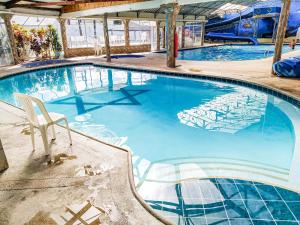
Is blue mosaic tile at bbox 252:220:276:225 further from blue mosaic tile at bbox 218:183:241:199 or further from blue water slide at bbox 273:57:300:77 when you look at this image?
blue water slide at bbox 273:57:300:77

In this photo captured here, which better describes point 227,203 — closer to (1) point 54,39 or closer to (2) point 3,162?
(2) point 3,162

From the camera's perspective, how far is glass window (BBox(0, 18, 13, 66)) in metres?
11.3

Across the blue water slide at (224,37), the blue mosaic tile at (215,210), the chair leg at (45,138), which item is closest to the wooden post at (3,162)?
the chair leg at (45,138)

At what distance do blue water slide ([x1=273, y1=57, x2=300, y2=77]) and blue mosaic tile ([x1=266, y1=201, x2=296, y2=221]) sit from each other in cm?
597

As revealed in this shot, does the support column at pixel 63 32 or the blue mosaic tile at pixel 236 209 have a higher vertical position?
the support column at pixel 63 32

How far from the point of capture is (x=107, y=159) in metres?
2.73

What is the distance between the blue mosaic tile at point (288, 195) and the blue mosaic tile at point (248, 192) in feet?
0.93

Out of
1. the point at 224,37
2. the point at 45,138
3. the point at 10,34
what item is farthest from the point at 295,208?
the point at 224,37

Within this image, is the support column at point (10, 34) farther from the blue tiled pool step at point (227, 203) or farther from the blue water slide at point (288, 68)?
the blue water slide at point (288, 68)

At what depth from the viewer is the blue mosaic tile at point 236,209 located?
2309 millimetres

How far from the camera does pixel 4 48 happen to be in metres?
11.4

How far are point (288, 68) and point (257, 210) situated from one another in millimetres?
6209

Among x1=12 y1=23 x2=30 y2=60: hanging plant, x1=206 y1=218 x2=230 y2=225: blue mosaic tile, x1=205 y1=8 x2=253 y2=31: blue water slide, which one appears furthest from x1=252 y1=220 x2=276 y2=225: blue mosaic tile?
x1=205 y1=8 x2=253 y2=31: blue water slide

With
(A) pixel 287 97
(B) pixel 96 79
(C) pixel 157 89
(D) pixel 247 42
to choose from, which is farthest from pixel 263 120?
(D) pixel 247 42
